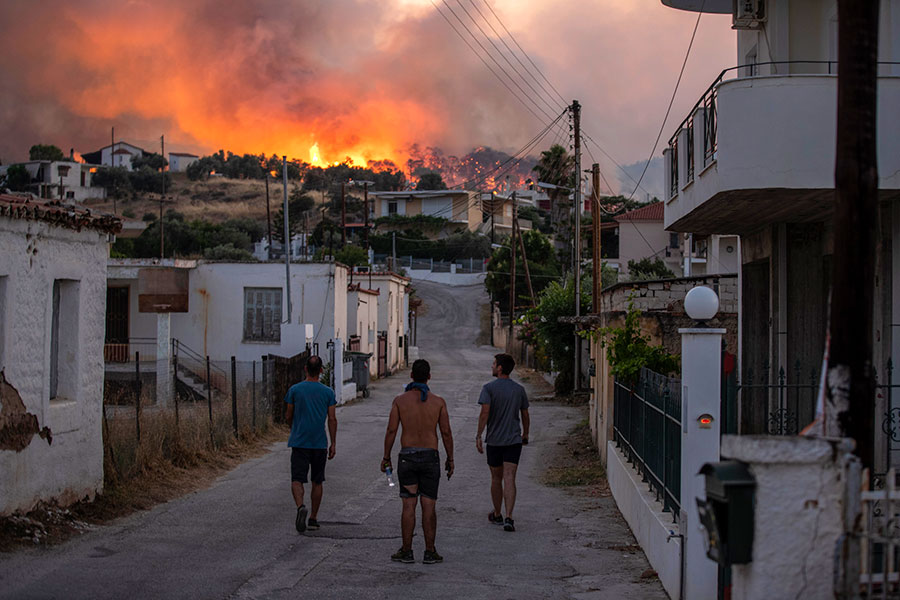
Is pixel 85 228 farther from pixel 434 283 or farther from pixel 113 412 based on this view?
pixel 434 283

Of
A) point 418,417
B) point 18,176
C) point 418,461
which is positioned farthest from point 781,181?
point 18,176

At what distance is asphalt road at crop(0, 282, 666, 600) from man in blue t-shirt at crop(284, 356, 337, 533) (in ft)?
1.49

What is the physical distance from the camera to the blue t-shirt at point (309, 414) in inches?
391

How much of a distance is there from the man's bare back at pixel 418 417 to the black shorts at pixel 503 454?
1755mm

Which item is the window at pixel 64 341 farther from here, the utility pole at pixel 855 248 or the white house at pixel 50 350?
the utility pole at pixel 855 248

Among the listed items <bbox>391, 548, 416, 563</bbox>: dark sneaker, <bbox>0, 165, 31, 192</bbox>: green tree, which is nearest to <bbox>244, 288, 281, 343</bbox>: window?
<bbox>391, 548, 416, 563</bbox>: dark sneaker

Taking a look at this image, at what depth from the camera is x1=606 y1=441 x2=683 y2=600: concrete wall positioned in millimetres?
7379

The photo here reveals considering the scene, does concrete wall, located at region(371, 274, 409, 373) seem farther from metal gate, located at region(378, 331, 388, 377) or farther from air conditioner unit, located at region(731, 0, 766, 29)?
air conditioner unit, located at region(731, 0, 766, 29)

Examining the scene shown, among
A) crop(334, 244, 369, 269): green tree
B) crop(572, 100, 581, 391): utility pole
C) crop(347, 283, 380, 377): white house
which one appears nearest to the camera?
crop(572, 100, 581, 391): utility pole

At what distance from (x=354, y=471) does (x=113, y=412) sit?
3795 millimetres

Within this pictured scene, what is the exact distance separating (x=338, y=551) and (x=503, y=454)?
7.54 ft

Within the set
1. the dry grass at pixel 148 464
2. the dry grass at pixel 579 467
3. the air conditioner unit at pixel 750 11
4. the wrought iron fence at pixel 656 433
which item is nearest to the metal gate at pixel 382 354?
the dry grass at pixel 579 467

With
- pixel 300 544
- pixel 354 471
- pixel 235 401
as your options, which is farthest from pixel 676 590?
pixel 235 401

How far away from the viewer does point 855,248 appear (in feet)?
14.6
